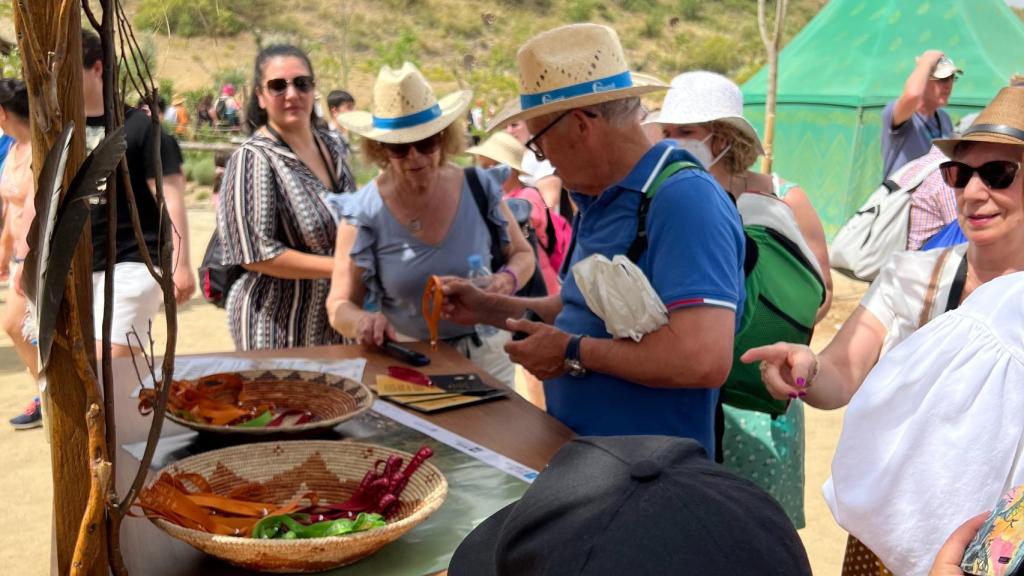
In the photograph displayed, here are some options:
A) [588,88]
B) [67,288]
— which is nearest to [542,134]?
[588,88]

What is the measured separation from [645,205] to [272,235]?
5.50 ft

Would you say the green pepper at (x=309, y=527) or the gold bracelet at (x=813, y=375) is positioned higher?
the gold bracelet at (x=813, y=375)

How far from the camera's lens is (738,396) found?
8.41 ft

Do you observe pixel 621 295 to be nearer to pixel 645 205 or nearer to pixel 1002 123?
pixel 645 205

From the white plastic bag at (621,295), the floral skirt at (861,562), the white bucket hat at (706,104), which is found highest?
the white bucket hat at (706,104)

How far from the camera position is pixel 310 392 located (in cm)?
229

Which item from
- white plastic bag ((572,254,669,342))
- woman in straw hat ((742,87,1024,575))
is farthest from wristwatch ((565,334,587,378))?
woman in straw hat ((742,87,1024,575))

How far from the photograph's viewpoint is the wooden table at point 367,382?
1.51 metres

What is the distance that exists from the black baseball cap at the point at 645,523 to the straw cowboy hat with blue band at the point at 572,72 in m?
1.33

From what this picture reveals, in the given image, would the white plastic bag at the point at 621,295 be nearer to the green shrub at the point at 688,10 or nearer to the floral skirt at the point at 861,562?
Result: the floral skirt at the point at 861,562

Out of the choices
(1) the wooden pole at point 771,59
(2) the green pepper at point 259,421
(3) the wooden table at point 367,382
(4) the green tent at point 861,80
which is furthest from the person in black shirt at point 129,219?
(4) the green tent at point 861,80

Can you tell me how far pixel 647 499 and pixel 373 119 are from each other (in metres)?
2.46

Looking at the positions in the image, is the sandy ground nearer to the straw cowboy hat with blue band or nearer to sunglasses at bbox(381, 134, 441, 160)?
sunglasses at bbox(381, 134, 441, 160)

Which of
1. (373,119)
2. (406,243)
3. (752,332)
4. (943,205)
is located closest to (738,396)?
(752,332)
